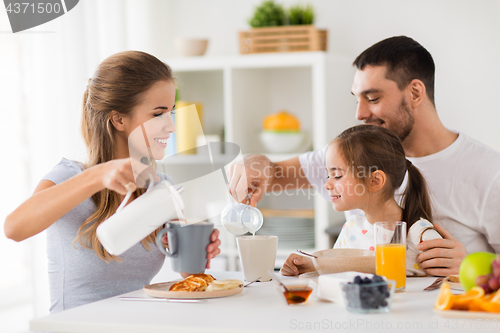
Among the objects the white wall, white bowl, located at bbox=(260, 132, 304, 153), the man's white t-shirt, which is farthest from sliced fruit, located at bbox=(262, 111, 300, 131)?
the man's white t-shirt

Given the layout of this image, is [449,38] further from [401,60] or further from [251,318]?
[251,318]

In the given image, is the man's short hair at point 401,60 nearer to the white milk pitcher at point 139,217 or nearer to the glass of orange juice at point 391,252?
the glass of orange juice at point 391,252

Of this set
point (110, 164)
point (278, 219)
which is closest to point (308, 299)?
point (110, 164)

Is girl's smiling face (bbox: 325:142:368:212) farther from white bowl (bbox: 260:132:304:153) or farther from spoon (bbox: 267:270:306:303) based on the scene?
white bowl (bbox: 260:132:304:153)

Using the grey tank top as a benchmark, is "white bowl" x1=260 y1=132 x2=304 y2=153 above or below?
above

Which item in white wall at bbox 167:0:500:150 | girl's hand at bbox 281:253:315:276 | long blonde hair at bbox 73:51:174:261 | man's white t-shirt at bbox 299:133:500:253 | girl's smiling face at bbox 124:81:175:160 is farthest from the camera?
white wall at bbox 167:0:500:150

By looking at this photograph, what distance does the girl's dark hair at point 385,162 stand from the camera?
4.95 ft

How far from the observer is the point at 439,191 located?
67.9 inches

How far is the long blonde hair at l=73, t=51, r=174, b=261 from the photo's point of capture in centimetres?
145

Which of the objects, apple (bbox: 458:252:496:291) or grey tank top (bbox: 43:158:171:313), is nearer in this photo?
apple (bbox: 458:252:496:291)

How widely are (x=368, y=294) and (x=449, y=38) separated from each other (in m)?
2.08

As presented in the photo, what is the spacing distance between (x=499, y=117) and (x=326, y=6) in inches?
40.6

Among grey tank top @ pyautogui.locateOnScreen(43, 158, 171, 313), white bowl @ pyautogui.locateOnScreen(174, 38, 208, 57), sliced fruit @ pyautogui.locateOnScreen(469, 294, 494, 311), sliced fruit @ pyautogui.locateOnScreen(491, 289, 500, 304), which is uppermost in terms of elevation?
white bowl @ pyautogui.locateOnScreen(174, 38, 208, 57)

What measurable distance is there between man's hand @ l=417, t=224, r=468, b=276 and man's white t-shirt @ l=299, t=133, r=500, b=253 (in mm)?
410
